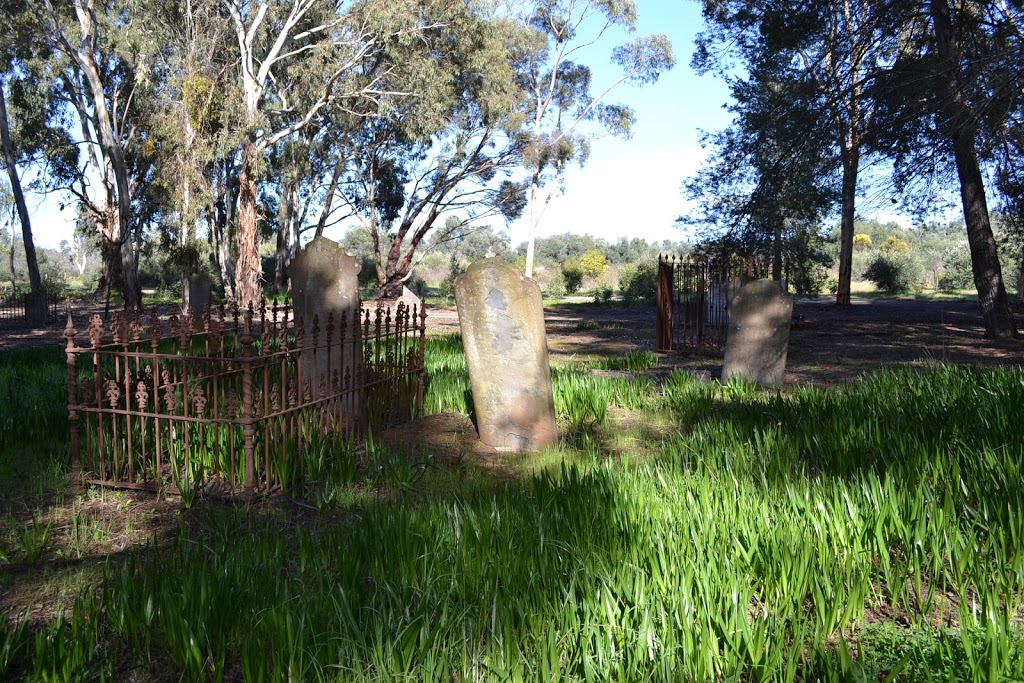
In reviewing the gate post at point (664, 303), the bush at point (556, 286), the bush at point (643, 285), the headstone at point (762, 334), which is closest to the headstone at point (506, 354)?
the headstone at point (762, 334)

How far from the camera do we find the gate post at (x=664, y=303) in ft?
44.0

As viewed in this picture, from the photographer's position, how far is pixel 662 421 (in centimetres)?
721

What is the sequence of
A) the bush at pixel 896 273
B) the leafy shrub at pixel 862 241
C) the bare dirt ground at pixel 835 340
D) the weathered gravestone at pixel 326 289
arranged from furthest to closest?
the leafy shrub at pixel 862 241 → the bush at pixel 896 273 → the bare dirt ground at pixel 835 340 → the weathered gravestone at pixel 326 289

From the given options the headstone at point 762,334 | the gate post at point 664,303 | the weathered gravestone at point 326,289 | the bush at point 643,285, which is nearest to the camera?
the weathered gravestone at point 326,289

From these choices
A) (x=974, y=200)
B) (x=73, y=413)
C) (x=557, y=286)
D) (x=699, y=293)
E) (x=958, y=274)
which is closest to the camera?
(x=73, y=413)

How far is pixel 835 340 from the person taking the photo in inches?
595

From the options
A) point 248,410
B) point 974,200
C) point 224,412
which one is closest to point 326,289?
point 224,412

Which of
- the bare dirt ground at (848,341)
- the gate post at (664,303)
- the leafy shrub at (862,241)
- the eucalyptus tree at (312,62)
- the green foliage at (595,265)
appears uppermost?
the eucalyptus tree at (312,62)

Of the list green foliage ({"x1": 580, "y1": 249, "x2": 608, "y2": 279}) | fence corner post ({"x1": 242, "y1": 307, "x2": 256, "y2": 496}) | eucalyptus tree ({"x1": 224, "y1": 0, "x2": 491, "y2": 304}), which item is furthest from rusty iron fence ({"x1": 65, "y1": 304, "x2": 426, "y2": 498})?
green foliage ({"x1": 580, "y1": 249, "x2": 608, "y2": 279})

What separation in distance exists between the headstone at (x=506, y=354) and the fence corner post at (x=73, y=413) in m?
2.86

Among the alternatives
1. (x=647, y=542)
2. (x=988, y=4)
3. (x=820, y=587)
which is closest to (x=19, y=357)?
(x=647, y=542)

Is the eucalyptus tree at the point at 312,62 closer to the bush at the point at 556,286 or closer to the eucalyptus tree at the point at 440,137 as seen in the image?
the eucalyptus tree at the point at 440,137

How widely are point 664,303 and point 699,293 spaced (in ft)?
2.03

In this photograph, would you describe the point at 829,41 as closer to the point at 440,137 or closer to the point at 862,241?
the point at 440,137
